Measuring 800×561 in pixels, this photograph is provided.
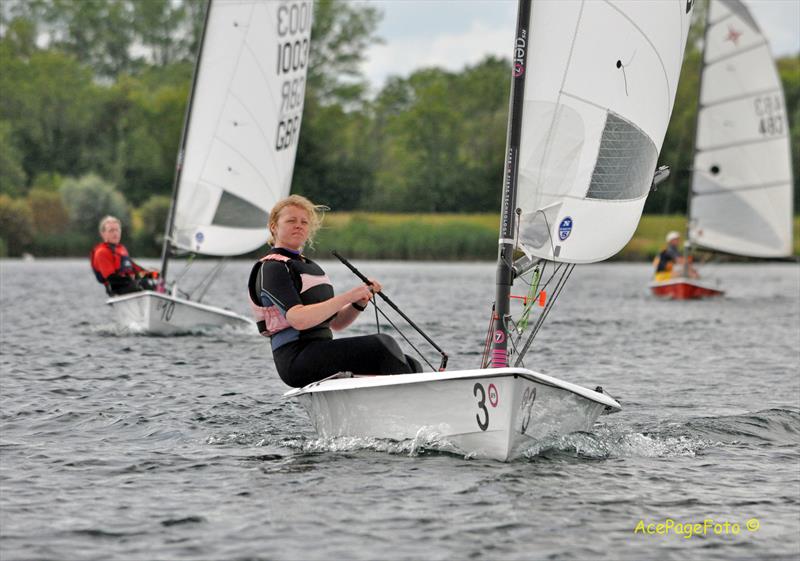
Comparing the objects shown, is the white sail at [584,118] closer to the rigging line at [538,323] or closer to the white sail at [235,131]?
the rigging line at [538,323]

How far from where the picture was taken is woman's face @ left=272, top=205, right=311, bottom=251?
6.81 metres

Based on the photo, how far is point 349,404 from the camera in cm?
675

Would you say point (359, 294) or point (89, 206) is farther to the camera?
point (89, 206)

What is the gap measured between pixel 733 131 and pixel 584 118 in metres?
20.7

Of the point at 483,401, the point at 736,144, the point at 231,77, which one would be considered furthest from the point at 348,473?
the point at 736,144

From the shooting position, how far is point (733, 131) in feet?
88.1

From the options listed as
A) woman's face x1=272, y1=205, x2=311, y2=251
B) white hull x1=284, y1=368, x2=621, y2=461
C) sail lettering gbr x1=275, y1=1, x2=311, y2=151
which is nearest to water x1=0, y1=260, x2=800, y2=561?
white hull x1=284, y1=368, x2=621, y2=461

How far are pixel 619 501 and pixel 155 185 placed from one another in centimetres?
5889

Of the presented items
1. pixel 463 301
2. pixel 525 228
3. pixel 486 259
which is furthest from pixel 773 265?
pixel 525 228

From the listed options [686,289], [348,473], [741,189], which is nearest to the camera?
[348,473]

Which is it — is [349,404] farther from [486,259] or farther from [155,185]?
[155,185]

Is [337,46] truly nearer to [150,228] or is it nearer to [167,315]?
[150,228]

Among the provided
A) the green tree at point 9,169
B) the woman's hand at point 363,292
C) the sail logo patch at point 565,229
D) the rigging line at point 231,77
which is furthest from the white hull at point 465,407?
the green tree at point 9,169

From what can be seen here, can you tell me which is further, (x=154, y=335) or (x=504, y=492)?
(x=154, y=335)
